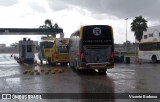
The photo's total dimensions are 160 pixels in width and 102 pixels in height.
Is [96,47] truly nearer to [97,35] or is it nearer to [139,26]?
[97,35]

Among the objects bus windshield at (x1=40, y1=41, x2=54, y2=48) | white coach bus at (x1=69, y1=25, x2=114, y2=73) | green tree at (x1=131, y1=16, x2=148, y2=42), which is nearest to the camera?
white coach bus at (x1=69, y1=25, x2=114, y2=73)

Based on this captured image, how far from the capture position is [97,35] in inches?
822

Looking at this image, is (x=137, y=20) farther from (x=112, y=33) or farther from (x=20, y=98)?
(x=20, y=98)

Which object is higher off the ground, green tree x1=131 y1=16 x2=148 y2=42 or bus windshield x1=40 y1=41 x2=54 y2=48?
green tree x1=131 y1=16 x2=148 y2=42

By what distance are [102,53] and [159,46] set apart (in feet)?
58.5

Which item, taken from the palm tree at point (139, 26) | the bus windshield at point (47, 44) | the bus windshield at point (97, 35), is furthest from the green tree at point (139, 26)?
the bus windshield at point (97, 35)

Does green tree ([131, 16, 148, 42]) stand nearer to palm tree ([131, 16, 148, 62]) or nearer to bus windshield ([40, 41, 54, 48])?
palm tree ([131, 16, 148, 62])

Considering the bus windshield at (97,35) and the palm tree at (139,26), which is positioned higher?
the palm tree at (139,26)

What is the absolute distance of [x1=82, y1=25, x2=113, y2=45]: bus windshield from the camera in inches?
819

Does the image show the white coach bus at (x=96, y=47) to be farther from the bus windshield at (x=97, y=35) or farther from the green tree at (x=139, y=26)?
the green tree at (x=139, y=26)

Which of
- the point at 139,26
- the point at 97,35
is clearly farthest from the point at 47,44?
the point at 139,26

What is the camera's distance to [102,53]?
2084 centimetres

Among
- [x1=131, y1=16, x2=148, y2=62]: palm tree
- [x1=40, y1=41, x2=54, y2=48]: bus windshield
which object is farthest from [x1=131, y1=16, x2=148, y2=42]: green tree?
[x1=40, y1=41, x2=54, y2=48]: bus windshield

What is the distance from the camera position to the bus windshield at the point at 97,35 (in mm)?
20797
